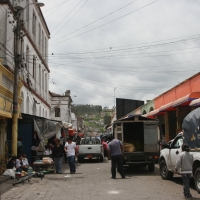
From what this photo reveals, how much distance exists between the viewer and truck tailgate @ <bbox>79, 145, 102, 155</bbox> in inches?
877

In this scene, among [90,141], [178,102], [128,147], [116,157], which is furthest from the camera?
[90,141]

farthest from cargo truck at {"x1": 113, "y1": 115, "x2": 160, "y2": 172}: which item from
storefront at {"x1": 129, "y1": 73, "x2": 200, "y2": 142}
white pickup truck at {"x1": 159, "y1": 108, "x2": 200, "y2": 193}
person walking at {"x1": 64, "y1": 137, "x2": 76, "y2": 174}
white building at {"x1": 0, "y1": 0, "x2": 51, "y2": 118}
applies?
white building at {"x1": 0, "y1": 0, "x2": 51, "y2": 118}

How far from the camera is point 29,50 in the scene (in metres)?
25.3

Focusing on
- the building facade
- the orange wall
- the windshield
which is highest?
the orange wall

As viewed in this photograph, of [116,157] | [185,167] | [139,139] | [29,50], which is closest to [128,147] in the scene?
[139,139]

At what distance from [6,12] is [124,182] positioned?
531 inches

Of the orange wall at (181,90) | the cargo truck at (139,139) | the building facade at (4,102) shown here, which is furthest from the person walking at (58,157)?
the orange wall at (181,90)

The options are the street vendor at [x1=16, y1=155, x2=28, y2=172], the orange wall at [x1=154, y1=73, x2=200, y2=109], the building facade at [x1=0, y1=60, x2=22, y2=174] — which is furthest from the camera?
the orange wall at [x1=154, y1=73, x2=200, y2=109]

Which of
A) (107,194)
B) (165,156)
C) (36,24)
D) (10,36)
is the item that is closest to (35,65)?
(36,24)

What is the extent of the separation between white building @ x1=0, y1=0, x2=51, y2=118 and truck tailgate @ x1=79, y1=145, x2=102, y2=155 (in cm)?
515

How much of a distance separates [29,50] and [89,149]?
30.5 ft

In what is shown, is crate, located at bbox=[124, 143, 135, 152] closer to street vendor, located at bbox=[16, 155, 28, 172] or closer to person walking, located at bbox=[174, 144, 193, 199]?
street vendor, located at bbox=[16, 155, 28, 172]

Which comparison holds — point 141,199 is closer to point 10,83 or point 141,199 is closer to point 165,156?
point 165,156

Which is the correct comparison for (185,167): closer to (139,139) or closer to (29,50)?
(139,139)
